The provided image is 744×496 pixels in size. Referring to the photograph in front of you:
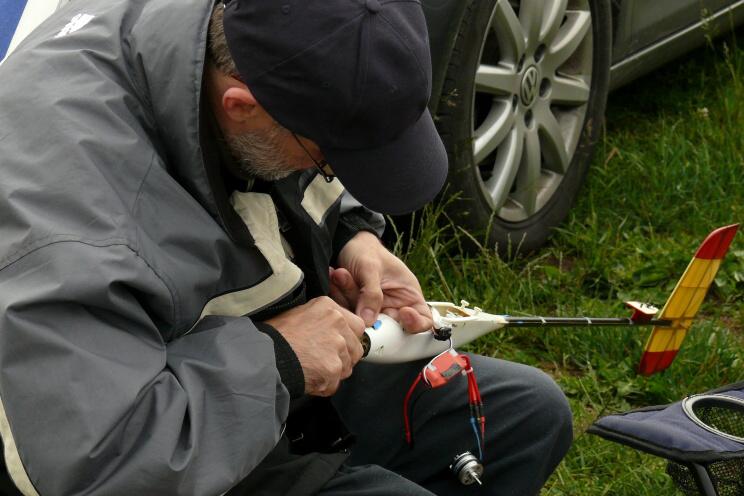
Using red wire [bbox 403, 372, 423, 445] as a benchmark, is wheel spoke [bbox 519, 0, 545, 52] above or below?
above

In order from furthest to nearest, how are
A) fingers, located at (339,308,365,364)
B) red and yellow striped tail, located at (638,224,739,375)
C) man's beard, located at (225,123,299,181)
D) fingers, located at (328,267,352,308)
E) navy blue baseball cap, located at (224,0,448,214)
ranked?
red and yellow striped tail, located at (638,224,739,375)
fingers, located at (328,267,352,308)
fingers, located at (339,308,365,364)
man's beard, located at (225,123,299,181)
navy blue baseball cap, located at (224,0,448,214)

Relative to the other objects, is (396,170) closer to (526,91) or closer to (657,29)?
(526,91)

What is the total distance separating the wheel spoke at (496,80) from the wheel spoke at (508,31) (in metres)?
0.05

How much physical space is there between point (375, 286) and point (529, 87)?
4.83 ft

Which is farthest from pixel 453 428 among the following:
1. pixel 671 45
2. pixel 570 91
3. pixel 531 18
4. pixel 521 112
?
pixel 671 45

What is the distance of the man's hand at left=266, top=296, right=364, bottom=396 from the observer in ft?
6.76

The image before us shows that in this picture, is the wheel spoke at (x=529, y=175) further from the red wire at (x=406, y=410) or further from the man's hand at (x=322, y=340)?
the man's hand at (x=322, y=340)

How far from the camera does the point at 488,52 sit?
375cm

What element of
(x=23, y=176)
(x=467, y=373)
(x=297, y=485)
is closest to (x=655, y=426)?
(x=467, y=373)

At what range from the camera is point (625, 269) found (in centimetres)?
396

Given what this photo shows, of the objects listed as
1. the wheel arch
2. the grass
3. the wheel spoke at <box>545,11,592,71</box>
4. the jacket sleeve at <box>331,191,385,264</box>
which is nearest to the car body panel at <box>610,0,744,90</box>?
the grass

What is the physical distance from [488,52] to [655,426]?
1.66m

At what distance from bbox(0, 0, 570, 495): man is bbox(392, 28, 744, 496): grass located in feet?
3.60

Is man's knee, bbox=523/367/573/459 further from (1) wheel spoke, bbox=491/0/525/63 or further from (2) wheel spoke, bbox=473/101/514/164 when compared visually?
(1) wheel spoke, bbox=491/0/525/63
